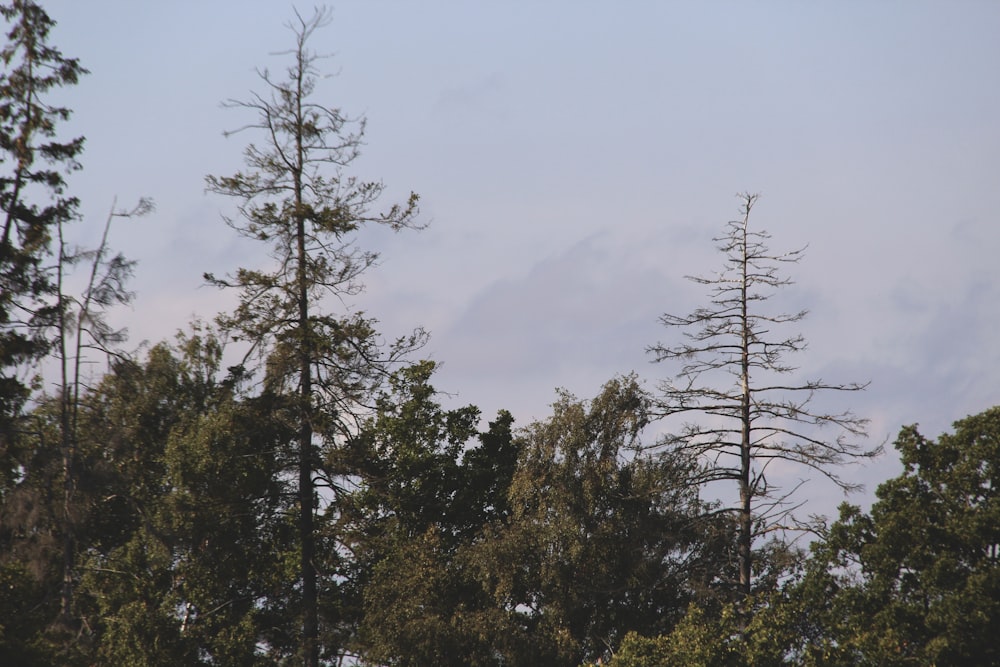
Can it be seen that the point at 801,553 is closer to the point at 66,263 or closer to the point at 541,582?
the point at 541,582

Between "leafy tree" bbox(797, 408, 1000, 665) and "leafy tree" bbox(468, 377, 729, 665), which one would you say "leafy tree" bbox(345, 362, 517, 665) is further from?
"leafy tree" bbox(797, 408, 1000, 665)

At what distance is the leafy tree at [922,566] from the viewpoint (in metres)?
28.4

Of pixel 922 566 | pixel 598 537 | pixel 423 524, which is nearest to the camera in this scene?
pixel 922 566

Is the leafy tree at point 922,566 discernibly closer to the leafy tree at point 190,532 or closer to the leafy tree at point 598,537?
the leafy tree at point 598,537

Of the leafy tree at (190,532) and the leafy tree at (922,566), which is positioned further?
the leafy tree at (190,532)

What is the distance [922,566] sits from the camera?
2975 cm

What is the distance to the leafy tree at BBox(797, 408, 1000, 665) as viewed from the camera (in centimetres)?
2841

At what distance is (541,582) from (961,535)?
12.3 metres

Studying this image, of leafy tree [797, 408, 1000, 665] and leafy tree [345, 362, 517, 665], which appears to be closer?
leafy tree [797, 408, 1000, 665]

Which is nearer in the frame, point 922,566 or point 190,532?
point 922,566

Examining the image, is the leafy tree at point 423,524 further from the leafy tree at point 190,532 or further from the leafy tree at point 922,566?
the leafy tree at point 922,566

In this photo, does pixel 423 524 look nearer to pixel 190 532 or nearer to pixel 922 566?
pixel 190 532

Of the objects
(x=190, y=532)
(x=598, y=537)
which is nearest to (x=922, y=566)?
(x=598, y=537)

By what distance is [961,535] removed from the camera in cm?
2931
